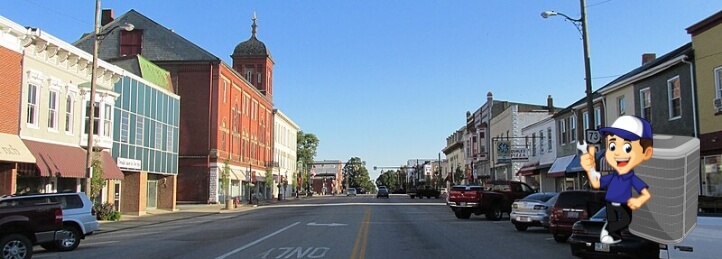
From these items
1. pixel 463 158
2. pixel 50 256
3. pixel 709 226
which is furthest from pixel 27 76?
pixel 463 158

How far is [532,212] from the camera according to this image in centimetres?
2088

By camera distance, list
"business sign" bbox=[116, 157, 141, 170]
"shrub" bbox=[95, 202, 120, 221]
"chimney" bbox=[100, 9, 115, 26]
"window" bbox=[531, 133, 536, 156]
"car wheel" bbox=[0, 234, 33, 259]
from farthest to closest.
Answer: "chimney" bbox=[100, 9, 115, 26] < "window" bbox=[531, 133, 536, 156] < "business sign" bbox=[116, 157, 141, 170] < "shrub" bbox=[95, 202, 120, 221] < "car wheel" bbox=[0, 234, 33, 259]

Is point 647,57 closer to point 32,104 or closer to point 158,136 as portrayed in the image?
point 158,136

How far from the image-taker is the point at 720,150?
67.0ft

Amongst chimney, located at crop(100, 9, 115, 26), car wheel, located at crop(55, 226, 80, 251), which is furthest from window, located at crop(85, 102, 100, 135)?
chimney, located at crop(100, 9, 115, 26)

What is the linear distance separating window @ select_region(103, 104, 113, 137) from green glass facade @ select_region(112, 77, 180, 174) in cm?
100

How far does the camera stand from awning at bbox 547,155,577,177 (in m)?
36.1

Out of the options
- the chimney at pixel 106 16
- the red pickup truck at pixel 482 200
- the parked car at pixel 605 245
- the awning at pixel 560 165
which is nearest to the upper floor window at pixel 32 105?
the red pickup truck at pixel 482 200

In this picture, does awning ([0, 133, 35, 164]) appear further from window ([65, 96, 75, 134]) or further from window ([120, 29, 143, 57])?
window ([120, 29, 143, 57])

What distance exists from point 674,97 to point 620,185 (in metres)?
21.5

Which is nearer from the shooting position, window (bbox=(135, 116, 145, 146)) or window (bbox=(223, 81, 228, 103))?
window (bbox=(135, 116, 145, 146))

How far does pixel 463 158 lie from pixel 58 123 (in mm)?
67703

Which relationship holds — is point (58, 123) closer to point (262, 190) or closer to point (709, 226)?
point (709, 226)

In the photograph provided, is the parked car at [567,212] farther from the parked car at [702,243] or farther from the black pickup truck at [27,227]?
the black pickup truck at [27,227]
